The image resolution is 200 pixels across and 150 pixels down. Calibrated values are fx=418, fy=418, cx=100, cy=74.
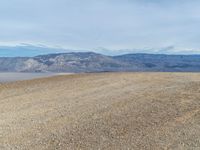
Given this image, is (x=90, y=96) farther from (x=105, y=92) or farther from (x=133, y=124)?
(x=133, y=124)

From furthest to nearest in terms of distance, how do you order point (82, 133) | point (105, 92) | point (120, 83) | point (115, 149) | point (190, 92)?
point (120, 83) < point (105, 92) < point (190, 92) < point (82, 133) < point (115, 149)

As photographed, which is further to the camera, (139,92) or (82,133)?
(139,92)

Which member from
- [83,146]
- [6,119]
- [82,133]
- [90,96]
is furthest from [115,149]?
[90,96]

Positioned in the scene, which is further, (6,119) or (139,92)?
(139,92)

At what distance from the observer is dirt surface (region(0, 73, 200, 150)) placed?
1173 centimetres

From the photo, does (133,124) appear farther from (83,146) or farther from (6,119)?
(6,119)

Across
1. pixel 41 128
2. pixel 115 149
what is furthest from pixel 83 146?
pixel 41 128

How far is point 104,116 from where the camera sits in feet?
46.9

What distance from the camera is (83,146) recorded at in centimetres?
1139

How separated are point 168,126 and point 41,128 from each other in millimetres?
3990

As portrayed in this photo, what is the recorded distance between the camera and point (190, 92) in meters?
17.5

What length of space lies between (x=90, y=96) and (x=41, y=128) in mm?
5120

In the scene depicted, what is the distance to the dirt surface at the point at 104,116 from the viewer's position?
1173 centimetres

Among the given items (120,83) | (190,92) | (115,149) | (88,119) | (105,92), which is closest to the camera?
(115,149)
